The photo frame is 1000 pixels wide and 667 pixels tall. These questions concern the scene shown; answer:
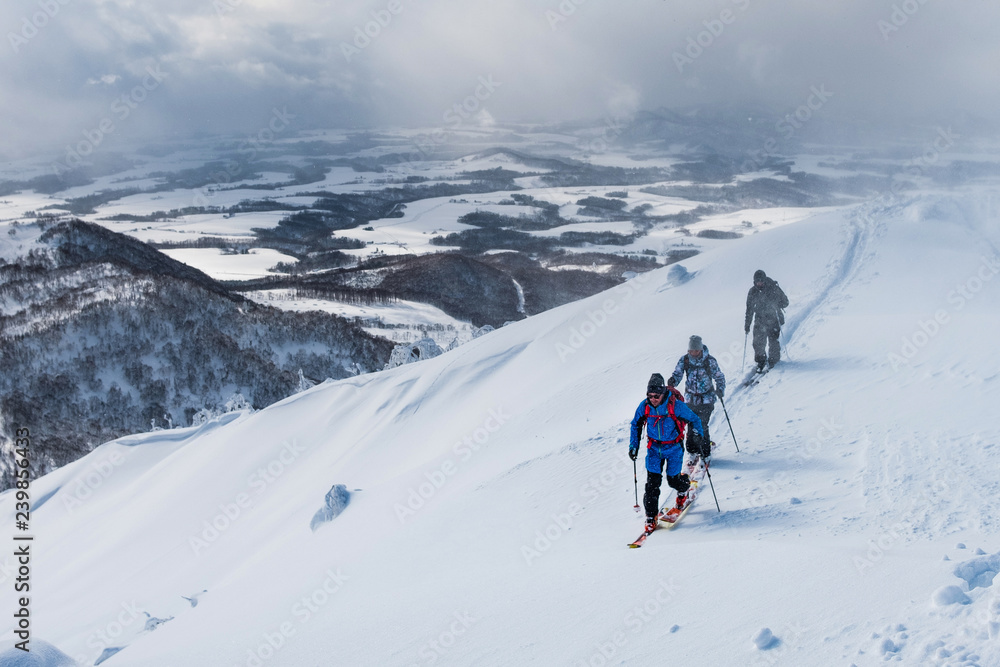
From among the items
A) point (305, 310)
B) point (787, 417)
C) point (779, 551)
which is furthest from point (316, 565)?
point (305, 310)

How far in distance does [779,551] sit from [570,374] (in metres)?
10.7

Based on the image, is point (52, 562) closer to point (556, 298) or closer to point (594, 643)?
point (594, 643)

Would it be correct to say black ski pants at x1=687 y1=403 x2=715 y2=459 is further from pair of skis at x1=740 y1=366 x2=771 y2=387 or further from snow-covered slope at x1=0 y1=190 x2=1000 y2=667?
pair of skis at x1=740 y1=366 x2=771 y2=387

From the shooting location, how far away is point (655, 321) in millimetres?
17641

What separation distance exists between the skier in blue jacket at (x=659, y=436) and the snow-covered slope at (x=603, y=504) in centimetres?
47

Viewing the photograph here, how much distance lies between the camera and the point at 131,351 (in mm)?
40094

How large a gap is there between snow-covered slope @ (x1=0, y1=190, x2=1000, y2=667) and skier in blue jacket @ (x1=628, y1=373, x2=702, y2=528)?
0.47 m

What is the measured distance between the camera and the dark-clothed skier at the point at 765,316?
11.1 meters

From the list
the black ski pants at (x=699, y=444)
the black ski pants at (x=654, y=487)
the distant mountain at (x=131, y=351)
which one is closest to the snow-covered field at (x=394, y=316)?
the distant mountain at (x=131, y=351)

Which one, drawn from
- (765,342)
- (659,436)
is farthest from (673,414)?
(765,342)

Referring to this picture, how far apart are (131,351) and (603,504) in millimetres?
40919

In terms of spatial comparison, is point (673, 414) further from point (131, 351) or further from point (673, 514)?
point (131, 351)

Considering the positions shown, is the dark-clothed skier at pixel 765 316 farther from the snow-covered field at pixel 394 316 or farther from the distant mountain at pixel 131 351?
the snow-covered field at pixel 394 316

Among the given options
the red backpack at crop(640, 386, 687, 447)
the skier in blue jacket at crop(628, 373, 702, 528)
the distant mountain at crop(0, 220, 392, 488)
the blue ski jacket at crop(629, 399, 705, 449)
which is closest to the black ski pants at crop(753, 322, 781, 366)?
the skier in blue jacket at crop(628, 373, 702, 528)
